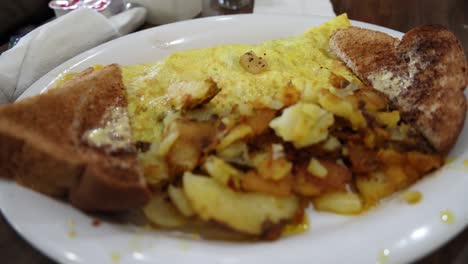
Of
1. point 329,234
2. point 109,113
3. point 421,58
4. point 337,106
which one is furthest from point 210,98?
point 421,58

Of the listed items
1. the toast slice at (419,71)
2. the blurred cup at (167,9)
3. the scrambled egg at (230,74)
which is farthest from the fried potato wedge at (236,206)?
the blurred cup at (167,9)

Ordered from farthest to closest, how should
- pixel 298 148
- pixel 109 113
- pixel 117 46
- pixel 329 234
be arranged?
pixel 117 46 < pixel 109 113 < pixel 298 148 < pixel 329 234

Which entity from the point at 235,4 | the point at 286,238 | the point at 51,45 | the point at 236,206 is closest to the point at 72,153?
the point at 236,206

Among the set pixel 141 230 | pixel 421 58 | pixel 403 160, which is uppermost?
pixel 421 58

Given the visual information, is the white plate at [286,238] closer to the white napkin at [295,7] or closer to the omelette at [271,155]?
the omelette at [271,155]

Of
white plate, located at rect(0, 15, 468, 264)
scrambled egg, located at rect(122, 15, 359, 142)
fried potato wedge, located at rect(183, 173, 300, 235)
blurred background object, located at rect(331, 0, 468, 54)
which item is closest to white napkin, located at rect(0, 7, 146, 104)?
scrambled egg, located at rect(122, 15, 359, 142)

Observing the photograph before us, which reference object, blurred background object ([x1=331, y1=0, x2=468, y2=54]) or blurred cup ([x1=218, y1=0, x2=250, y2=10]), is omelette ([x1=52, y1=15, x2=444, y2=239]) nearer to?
blurred background object ([x1=331, y1=0, x2=468, y2=54])

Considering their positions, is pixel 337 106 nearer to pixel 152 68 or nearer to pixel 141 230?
pixel 141 230
